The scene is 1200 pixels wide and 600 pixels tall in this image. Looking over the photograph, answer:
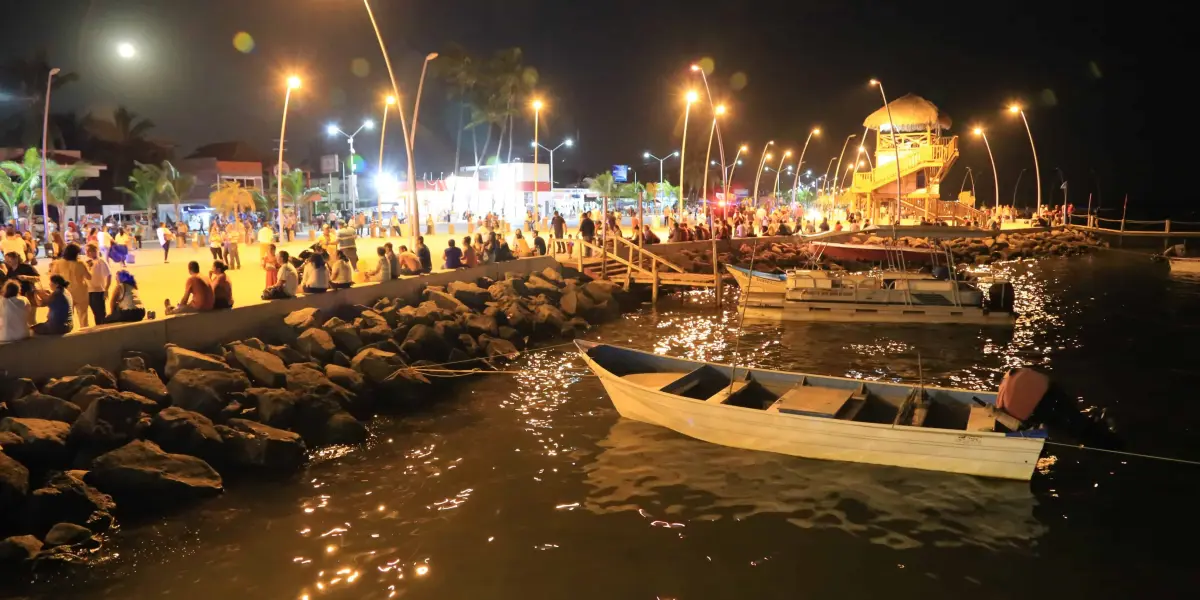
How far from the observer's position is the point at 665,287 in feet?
117

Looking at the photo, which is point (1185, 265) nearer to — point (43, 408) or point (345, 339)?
point (345, 339)

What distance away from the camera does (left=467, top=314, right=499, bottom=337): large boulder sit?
21531 mm

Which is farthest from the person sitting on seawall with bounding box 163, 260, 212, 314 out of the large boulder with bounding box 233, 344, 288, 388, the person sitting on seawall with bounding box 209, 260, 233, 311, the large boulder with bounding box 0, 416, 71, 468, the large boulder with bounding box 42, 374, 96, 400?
the large boulder with bounding box 0, 416, 71, 468

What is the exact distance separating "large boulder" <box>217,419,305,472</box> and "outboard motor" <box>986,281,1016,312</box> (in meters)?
22.4

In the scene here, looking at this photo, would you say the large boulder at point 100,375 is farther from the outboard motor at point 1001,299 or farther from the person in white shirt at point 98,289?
the outboard motor at point 1001,299

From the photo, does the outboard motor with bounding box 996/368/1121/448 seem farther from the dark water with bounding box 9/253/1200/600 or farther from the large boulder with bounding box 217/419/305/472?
the large boulder with bounding box 217/419/305/472

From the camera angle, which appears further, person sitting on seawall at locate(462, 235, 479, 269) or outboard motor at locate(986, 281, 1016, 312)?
person sitting on seawall at locate(462, 235, 479, 269)

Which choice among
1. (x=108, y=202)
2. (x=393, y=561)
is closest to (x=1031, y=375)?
(x=393, y=561)

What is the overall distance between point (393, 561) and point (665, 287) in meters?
26.8

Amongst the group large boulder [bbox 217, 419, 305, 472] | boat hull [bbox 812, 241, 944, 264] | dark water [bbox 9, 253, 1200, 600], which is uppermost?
boat hull [bbox 812, 241, 944, 264]

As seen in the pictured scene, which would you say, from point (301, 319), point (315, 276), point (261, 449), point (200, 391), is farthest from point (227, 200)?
point (261, 449)

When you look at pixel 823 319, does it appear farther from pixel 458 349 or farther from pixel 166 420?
pixel 166 420

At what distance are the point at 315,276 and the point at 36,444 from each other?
885 centimetres

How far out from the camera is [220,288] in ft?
54.3
